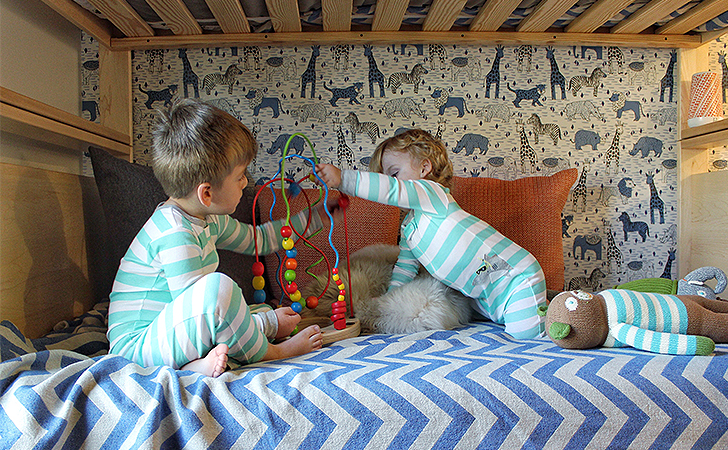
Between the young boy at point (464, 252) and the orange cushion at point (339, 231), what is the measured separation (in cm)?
27

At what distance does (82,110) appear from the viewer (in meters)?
1.73

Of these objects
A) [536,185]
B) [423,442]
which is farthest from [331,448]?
[536,185]

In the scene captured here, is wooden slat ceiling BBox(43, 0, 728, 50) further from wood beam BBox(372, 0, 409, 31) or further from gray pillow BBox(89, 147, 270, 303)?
gray pillow BBox(89, 147, 270, 303)

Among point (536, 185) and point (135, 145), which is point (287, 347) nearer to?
point (536, 185)

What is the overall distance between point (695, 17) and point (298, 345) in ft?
5.86

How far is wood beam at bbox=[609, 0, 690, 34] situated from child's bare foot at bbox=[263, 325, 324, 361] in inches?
60.6

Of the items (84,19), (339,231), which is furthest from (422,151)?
(84,19)

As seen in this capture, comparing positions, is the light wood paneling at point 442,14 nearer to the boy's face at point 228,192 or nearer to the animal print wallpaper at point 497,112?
the animal print wallpaper at point 497,112

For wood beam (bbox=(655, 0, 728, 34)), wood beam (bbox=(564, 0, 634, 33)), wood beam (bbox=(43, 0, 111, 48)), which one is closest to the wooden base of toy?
wood beam (bbox=(43, 0, 111, 48))

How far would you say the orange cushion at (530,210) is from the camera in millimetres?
1588

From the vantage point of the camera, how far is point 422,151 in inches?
55.9

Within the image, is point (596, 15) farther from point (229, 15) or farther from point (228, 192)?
point (228, 192)

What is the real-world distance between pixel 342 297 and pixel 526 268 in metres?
0.49

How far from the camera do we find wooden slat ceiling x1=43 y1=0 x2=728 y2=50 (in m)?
1.51
